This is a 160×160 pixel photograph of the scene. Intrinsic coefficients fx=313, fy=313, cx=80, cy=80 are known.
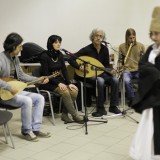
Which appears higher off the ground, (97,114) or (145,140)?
(145,140)

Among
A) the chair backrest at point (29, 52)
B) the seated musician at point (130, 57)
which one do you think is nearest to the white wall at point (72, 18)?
the chair backrest at point (29, 52)

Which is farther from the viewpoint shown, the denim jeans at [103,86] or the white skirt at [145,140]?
the denim jeans at [103,86]

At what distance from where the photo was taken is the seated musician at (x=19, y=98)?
319 centimetres

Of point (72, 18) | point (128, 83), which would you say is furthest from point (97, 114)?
point (72, 18)

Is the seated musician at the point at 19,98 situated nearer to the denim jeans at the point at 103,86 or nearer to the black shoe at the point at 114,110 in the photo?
the denim jeans at the point at 103,86

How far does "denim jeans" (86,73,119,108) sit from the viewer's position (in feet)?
14.3

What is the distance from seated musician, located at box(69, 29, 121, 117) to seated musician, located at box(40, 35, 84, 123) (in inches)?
15.3

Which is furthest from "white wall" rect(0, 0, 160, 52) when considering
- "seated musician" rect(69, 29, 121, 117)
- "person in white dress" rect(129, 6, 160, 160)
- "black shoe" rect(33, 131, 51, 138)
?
"person in white dress" rect(129, 6, 160, 160)

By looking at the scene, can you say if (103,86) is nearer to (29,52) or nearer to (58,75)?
(58,75)

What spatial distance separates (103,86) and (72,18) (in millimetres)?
1555

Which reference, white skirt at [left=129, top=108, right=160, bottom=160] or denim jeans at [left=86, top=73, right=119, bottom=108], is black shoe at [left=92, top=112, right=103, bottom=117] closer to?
denim jeans at [left=86, top=73, right=119, bottom=108]

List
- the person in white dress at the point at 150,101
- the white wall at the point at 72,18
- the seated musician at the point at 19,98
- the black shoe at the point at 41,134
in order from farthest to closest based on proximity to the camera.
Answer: the white wall at the point at 72,18
the black shoe at the point at 41,134
the seated musician at the point at 19,98
the person in white dress at the point at 150,101

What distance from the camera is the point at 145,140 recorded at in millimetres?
2266

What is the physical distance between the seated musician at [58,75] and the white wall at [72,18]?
133cm
